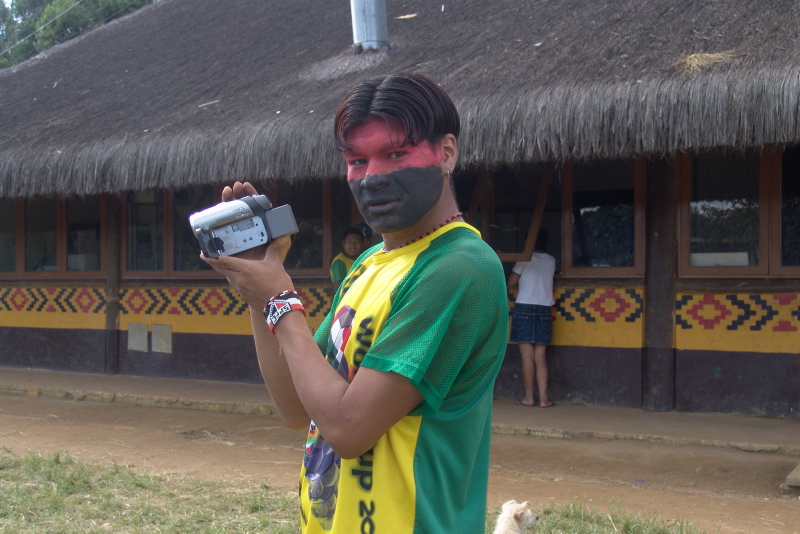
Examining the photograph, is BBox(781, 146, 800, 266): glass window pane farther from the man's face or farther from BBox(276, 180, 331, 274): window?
the man's face

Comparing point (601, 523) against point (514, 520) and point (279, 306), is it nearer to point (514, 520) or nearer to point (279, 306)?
point (514, 520)

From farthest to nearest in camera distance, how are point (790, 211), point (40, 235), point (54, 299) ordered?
point (40, 235), point (54, 299), point (790, 211)

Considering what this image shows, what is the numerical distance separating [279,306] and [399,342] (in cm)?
27

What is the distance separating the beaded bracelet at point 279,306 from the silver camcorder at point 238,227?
13 cm

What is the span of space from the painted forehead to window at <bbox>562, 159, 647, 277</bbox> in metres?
5.63

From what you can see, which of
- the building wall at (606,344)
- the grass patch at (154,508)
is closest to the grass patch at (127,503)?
the grass patch at (154,508)

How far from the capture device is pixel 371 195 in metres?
1.60

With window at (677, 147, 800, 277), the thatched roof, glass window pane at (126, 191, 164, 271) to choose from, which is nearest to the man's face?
the thatched roof

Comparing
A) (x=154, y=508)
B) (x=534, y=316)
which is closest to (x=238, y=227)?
(x=154, y=508)

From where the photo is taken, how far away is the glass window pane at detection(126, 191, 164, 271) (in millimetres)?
9344

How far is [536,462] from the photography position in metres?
5.68

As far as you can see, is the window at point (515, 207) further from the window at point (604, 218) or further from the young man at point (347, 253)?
the young man at point (347, 253)

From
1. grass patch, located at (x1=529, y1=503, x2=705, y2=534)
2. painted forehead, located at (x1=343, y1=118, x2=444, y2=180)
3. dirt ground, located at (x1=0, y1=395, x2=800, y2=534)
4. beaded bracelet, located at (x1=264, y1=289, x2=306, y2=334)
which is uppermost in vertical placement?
painted forehead, located at (x1=343, y1=118, x2=444, y2=180)

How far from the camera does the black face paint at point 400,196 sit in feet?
5.19
